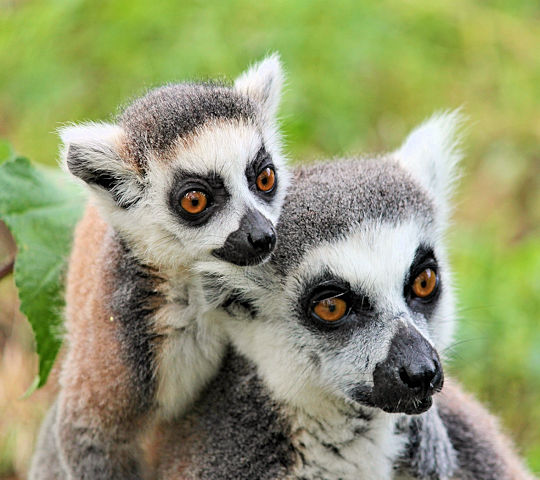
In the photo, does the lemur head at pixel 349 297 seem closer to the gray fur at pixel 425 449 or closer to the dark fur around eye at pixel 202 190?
the dark fur around eye at pixel 202 190

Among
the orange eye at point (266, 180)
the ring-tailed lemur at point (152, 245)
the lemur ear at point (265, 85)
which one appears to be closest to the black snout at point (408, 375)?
the ring-tailed lemur at point (152, 245)

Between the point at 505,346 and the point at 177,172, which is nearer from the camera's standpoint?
the point at 177,172

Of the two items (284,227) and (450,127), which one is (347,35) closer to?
(450,127)

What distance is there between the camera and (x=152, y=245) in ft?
11.5

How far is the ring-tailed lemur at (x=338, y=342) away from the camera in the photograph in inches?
126

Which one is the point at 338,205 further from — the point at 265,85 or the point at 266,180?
the point at 265,85

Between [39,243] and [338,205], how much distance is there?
1.59 m

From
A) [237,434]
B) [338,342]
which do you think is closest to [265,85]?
[338,342]

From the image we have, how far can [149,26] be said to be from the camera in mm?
7215

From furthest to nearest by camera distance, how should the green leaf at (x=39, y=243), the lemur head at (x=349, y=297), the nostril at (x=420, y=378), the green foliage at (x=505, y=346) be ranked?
the green foliage at (x=505, y=346) → the green leaf at (x=39, y=243) → the lemur head at (x=349, y=297) → the nostril at (x=420, y=378)

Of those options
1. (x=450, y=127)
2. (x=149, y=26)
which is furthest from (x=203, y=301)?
(x=149, y=26)

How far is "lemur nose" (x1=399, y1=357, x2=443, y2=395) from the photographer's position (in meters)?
3.02

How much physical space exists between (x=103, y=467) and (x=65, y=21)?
4869 mm

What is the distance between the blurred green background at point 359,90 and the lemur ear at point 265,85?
1.84 metres
